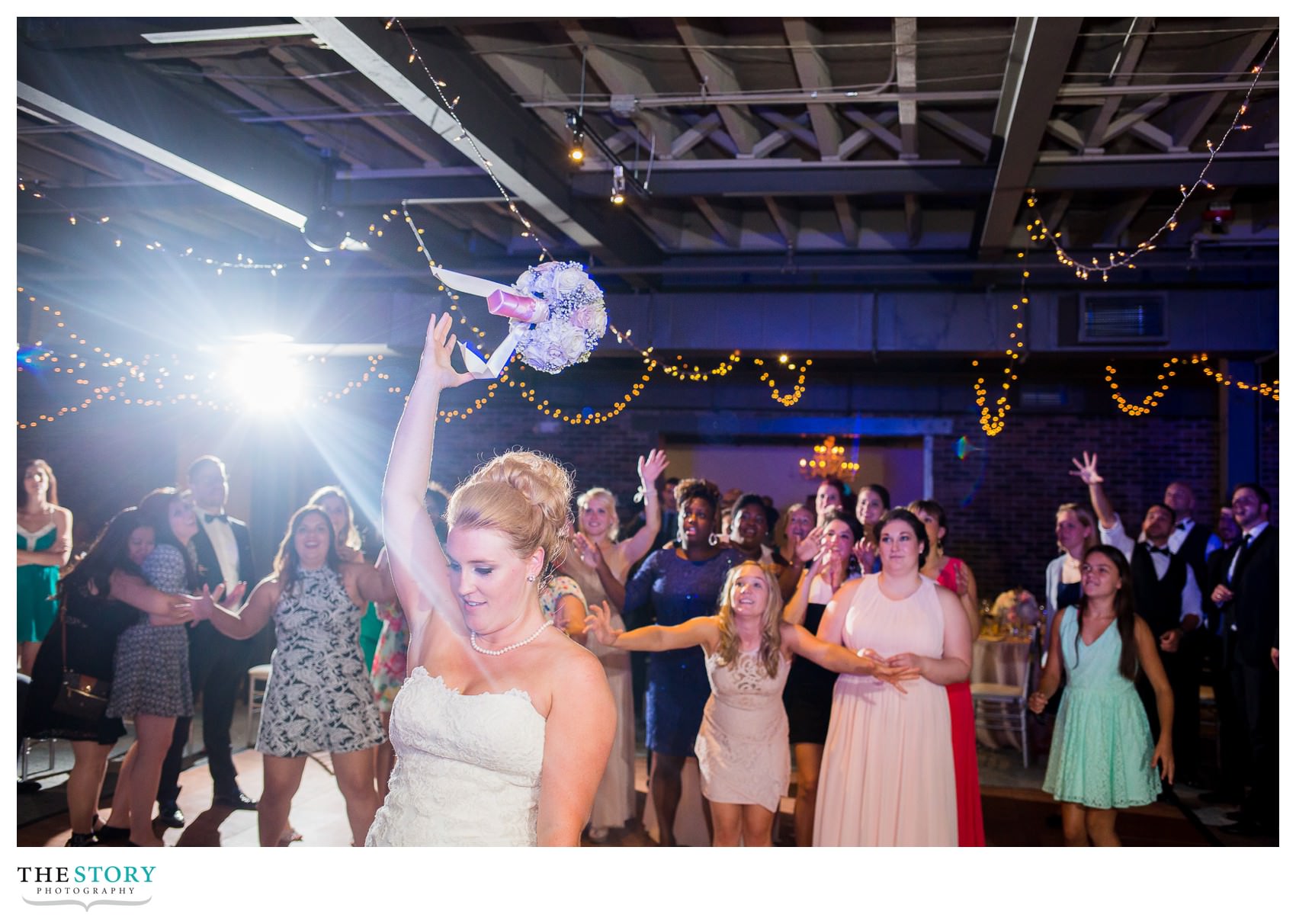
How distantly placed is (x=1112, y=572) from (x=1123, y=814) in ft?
4.98

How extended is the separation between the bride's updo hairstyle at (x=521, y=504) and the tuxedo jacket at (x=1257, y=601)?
362cm

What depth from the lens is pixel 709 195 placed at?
5.13 m

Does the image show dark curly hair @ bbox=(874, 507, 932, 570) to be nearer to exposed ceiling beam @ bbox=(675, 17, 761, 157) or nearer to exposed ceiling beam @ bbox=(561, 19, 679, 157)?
exposed ceiling beam @ bbox=(675, 17, 761, 157)

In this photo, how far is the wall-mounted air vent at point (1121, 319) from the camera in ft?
22.1

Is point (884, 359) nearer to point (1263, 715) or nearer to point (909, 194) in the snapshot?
point (909, 194)

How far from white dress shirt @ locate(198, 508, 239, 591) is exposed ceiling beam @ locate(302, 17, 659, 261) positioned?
193 centimetres

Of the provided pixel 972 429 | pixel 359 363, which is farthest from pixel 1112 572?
pixel 359 363

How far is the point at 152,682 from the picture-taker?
154 inches

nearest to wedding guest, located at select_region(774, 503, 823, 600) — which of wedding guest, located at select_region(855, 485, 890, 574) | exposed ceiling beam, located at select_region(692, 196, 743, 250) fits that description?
wedding guest, located at select_region(855, 485, 890, 574)

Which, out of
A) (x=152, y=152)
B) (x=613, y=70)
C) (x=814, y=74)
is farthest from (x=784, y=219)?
(x=152, y=152)

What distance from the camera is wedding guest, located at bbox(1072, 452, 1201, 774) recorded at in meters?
5.29

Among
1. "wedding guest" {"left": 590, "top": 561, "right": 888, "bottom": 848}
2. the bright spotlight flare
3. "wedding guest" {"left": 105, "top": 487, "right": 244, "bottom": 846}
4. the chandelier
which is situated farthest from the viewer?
the chandelier

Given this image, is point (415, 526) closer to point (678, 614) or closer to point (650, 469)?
point (650, 469)

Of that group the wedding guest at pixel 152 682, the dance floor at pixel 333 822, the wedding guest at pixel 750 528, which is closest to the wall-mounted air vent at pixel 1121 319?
the dance floor at pixel 333 822
